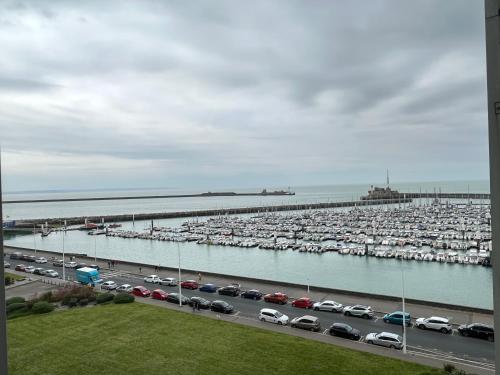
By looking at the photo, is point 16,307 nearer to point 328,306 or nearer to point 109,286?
point 109,286

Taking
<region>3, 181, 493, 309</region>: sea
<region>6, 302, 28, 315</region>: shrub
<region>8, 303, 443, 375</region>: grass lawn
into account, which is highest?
<region>6, 302, 28, 315</region>: shrub

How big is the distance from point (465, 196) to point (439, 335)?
141 m

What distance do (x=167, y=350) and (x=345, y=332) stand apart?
7.55m

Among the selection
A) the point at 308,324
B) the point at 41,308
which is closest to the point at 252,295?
the point at 308,324

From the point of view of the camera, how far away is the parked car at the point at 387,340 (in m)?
15.7

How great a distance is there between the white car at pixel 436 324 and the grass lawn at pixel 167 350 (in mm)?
5252

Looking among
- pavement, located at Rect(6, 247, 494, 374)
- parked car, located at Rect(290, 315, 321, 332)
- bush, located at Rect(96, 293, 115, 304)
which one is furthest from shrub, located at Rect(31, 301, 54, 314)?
parked car, located at Rect(290, 315, 321, 332)

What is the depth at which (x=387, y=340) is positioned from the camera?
15.9 meters

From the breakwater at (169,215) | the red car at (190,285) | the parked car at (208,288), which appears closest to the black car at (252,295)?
the parked car at (208,288)

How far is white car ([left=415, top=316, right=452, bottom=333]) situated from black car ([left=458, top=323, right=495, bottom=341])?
544 mm

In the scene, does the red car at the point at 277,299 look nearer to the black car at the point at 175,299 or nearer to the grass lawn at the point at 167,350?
the black car at the point at 175,299

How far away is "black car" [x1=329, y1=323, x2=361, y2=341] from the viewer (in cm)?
1672

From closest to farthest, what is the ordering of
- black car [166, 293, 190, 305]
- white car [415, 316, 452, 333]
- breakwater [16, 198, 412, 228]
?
white car [415, 316, 452, 333]
black car [166, 293, 190, 305]
breakwater [16, 198, 412, 228]

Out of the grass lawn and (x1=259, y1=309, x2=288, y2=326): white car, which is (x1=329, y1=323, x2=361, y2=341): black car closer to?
the grass lawn
